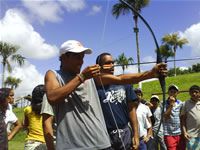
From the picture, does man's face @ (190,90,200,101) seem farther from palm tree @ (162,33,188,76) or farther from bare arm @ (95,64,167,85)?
palm tree @ (162,33,188,76)

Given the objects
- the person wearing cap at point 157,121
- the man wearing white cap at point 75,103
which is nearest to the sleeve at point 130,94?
the man wearing white cap at point 75,103

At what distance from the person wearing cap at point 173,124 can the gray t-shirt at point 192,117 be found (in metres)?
0.41

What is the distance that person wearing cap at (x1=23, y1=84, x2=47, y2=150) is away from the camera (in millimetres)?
5059

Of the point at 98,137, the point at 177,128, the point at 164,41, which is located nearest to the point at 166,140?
the point at 177,128

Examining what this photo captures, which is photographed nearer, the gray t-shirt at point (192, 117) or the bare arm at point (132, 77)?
the bare arm at point (132, 77)

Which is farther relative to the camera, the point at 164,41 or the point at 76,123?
the point at 164,41

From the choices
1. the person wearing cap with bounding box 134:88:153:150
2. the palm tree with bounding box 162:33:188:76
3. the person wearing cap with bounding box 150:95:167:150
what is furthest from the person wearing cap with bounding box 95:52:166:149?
the palm tree with bounding box 162:33:188:76

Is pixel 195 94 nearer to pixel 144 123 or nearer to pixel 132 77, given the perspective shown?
pixel 144 123

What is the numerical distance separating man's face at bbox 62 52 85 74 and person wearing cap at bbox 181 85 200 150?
4.53 m

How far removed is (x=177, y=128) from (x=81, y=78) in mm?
5365

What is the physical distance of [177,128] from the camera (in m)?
8.23

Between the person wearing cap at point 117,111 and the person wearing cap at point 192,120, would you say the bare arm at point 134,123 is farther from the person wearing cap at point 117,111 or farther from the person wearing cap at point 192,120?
the person wearing cap at point 192,120

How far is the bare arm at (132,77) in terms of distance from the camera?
3855 mm

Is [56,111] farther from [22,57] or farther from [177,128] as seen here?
[22,57]
